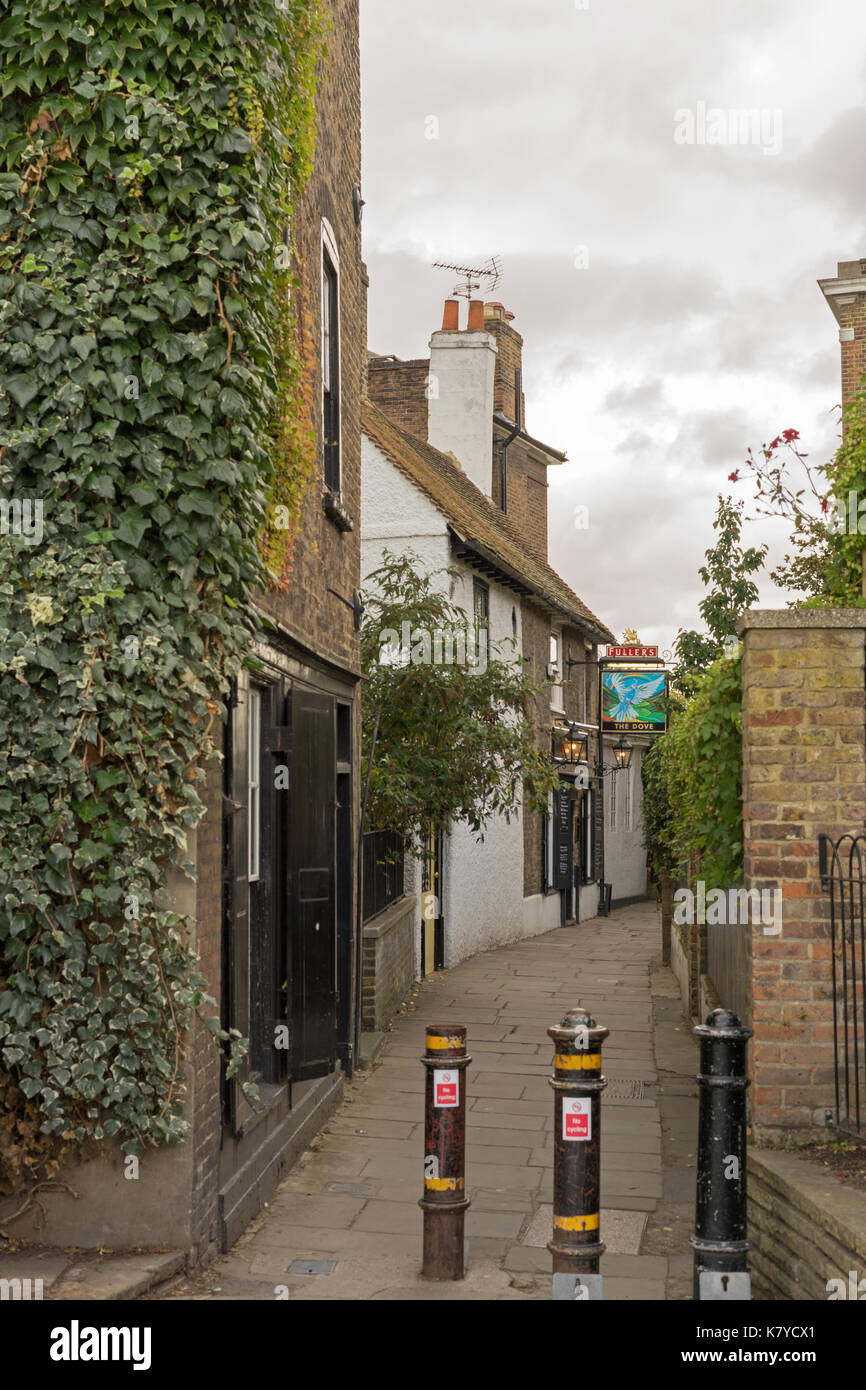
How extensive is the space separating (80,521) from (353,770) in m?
5.90

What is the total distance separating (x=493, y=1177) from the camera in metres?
7.83

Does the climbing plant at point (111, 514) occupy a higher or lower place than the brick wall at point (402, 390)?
lower

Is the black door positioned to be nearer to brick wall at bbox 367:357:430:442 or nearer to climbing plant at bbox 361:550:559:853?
climbing plant at bbox 361:550:559:853

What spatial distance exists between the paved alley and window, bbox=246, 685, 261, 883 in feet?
5.81

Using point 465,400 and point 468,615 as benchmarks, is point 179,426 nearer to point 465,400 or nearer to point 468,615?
point 468,615

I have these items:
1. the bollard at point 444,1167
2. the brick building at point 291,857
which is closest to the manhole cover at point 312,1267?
the brick building at point 291,857

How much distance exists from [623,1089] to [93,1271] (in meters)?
6.09

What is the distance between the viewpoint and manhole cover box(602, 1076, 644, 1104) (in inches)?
403

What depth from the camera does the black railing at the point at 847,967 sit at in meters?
5.65

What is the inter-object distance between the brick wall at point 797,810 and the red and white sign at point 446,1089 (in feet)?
4.20

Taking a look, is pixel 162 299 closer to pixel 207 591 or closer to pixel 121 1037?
pixel 207 591

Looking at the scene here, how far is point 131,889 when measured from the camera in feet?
17.7

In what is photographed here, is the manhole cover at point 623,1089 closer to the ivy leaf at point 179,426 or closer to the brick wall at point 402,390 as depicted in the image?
the ivy leaf at point 179,426
